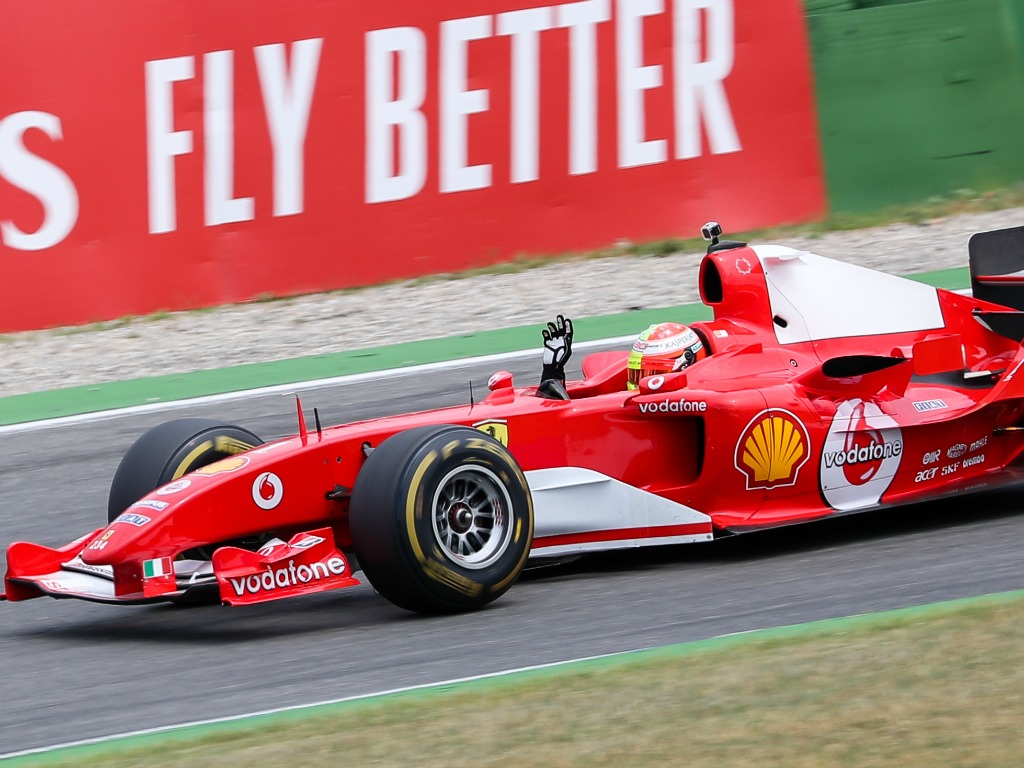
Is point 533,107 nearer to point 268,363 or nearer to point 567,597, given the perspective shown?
point 268,363

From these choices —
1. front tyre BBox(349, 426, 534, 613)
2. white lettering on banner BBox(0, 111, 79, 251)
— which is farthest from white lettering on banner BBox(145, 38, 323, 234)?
front tyre BBox(349, 426, 534, 613)

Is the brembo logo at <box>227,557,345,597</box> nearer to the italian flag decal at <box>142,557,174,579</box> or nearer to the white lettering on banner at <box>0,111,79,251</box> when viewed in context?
the italian flag decal at <box>142,557,174,579</box>

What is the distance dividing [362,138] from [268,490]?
251 inches

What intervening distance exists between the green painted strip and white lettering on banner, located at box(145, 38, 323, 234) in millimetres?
1366

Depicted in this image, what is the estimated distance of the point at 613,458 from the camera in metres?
6.91

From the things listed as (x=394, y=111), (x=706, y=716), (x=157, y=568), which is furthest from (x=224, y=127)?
(x=706, y=716)

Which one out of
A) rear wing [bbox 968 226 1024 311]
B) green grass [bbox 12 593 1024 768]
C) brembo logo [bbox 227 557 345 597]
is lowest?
green grass [bbox 12 593 1024 768]

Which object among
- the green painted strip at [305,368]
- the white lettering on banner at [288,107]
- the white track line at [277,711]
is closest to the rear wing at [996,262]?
the green painted strip at [305,368]

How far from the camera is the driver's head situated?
725 cm

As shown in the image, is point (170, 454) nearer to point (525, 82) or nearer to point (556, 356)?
point (556, 356)

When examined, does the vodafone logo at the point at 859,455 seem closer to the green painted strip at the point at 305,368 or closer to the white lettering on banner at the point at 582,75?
the green painted strip at the point at 305,368

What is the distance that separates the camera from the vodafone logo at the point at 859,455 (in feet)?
23.5

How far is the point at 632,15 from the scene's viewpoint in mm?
12781

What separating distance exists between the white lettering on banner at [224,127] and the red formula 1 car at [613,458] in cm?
503
